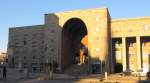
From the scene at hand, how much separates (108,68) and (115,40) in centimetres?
1227

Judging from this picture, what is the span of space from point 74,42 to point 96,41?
49.7ft

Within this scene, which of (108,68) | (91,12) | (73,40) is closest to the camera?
(108,68)

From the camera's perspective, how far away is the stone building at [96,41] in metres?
90.4

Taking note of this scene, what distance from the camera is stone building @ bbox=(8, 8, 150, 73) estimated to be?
90438 mm

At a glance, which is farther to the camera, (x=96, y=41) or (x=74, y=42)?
(x=74, y=42)

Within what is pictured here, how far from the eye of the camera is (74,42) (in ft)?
345

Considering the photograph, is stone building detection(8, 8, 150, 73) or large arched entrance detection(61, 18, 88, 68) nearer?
stone building detection(8, 8, 150, 73)

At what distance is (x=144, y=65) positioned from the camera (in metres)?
93.0

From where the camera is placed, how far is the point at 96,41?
9131cm

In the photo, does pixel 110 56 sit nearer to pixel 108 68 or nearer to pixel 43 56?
Answer: pixel 108 68

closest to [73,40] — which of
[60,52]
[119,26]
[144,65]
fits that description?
[60,52]

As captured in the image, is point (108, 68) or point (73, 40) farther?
point (73, 40)

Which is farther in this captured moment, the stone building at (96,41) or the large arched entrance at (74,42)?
the large arched entrance at (74,42)

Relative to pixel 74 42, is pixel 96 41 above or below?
below
